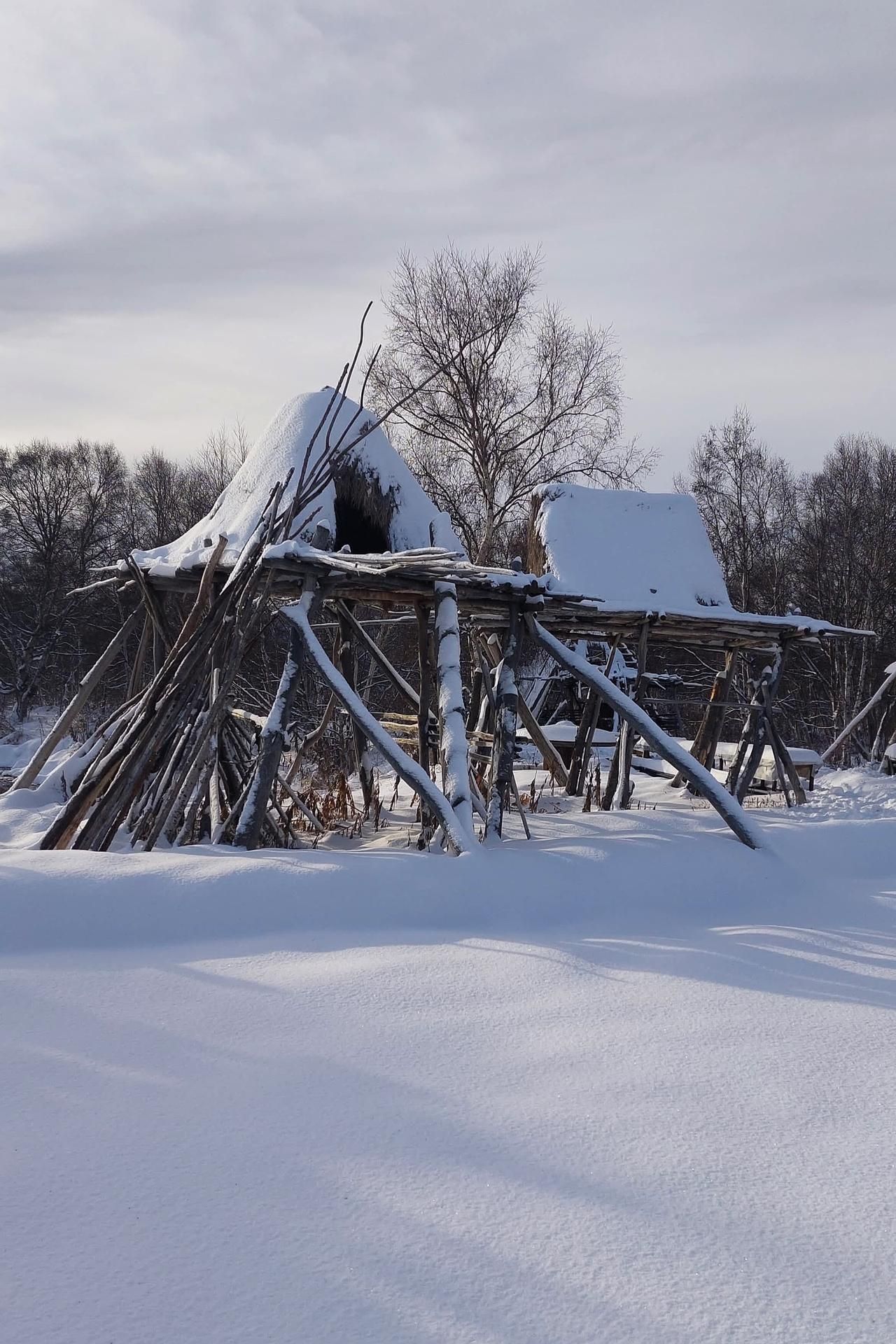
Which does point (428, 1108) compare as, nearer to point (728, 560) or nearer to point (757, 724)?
point (757, 724)

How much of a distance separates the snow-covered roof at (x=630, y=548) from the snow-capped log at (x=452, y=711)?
162 inches

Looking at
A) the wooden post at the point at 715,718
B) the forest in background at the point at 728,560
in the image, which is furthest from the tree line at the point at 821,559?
the wooden post at the point at 715,718

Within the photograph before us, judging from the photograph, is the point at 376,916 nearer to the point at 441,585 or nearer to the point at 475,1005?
the point at 475,1005

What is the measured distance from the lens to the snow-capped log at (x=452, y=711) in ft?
20.5

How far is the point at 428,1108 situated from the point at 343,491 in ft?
22.9

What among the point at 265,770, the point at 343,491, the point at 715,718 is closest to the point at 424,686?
the point at 343,491

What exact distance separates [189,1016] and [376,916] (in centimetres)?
157

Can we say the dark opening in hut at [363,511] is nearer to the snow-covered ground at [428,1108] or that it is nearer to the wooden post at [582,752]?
the wooden post at [582,752]

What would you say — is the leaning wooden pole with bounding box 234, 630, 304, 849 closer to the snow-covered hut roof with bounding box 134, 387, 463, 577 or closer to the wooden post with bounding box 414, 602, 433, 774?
the wooden post with bounding box 414, 602, 433, 774

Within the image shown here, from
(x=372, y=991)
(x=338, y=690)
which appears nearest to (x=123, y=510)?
(x=338, y=690)

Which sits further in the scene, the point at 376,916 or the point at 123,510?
the point at 123,510

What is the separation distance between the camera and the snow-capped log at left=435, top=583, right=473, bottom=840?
246 inches

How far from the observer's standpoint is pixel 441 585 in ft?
23.4

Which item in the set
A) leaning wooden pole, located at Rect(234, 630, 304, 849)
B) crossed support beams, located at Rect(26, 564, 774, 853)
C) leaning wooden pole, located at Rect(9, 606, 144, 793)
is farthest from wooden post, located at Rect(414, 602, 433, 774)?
leaning wooden pole, located at Rect(9, 606, 144, 793)
